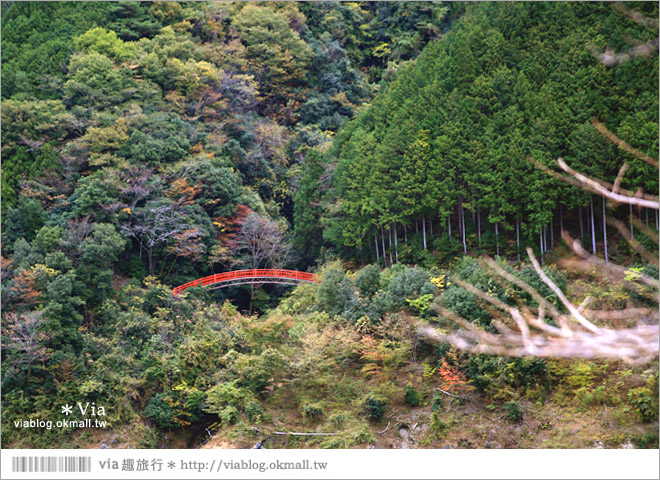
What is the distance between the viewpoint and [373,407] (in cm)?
1334

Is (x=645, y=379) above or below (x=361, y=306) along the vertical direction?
below

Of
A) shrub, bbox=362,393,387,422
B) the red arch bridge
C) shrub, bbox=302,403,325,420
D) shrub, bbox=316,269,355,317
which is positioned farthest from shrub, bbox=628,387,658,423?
the red arch bridge

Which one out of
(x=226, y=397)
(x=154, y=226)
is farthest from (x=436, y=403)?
(x=154, y=226)

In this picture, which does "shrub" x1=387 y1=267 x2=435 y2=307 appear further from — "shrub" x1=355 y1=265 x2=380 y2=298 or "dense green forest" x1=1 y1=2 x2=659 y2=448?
"shrub" x1=355 y1=265 x2=380 y2=298

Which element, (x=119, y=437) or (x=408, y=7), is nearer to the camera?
(x=119, y=437)

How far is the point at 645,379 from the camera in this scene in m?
12.5

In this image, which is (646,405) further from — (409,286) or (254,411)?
(254,411)

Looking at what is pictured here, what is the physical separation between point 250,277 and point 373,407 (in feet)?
25.9

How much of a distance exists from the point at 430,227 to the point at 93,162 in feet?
31.9

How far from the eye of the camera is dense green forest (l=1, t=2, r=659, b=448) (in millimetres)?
13430

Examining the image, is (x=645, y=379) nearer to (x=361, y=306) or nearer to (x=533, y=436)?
(x=533, y=436)

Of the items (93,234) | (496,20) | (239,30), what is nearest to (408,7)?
(239,30)

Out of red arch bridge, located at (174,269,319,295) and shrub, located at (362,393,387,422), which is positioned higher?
red arch bridge, located at (174,269,319,295)

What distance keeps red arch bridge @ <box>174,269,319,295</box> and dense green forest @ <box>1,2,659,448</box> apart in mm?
549
